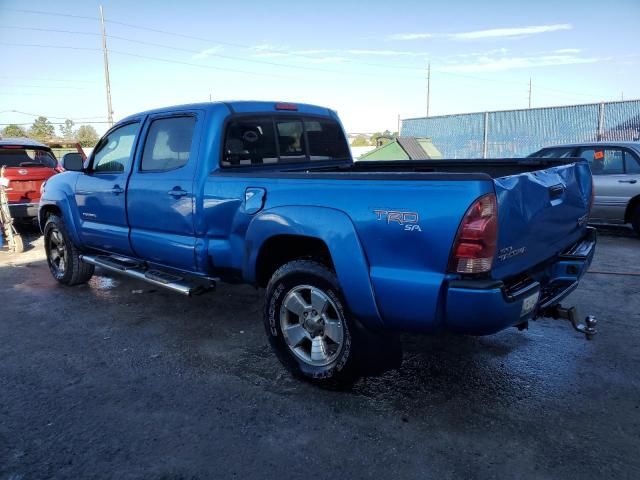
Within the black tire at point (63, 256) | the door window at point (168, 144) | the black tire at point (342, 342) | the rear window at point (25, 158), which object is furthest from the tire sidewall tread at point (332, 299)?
the rear window at point (25, 158)

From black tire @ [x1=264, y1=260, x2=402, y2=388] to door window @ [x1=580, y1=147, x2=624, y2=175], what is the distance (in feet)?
23.1

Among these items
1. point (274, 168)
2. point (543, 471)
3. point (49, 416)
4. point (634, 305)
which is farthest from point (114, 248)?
point (634, 305)

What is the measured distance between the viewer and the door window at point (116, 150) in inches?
195

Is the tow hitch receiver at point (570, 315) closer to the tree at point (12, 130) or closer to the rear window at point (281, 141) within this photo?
the rear window at point (281, 141)

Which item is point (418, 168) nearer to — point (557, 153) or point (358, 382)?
point (358, 382)

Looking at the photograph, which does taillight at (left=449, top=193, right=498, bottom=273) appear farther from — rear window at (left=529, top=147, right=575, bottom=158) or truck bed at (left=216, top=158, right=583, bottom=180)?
rear window at (left=529, top=147, right=575, bottom=158)

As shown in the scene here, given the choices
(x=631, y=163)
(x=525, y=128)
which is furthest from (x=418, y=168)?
(x=525, y=128)

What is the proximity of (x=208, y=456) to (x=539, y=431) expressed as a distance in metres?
1.83

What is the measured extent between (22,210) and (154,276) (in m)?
6.17

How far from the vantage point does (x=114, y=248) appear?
515 centimetres

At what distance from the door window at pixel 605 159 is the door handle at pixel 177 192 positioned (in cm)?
720

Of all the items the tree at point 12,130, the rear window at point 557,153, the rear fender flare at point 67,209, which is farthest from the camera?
the tree at point 12,130

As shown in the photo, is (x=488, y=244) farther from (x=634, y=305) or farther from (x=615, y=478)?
(x=634, y=305)

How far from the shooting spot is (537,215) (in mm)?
3010
